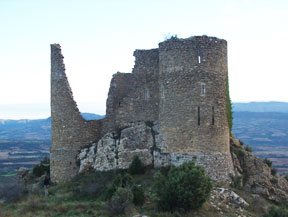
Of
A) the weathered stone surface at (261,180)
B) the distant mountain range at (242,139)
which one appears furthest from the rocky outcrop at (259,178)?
the distant mountain range at (242,139)

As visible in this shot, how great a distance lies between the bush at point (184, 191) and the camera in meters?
16.7

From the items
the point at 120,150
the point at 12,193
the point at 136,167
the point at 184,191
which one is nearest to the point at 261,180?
the point at 136,167

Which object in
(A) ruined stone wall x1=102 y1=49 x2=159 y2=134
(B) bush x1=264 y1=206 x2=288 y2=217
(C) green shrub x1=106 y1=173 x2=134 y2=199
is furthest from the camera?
(A) ruined stone wall x1=102 y1=49 x2=159 y2=134

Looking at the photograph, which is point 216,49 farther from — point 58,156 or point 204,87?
point 58,156

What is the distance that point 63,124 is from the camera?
24.1 m

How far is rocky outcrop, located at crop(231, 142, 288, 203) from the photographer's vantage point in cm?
2238

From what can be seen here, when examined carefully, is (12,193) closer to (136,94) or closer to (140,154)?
(140,154)

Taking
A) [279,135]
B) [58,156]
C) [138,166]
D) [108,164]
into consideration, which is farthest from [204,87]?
[279,135]

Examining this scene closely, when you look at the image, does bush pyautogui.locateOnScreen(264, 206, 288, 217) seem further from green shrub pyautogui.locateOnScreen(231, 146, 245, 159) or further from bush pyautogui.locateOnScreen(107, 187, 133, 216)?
bush pyautogui.locateOnScreen(107, 187, 133, 216)

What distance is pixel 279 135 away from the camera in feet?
426

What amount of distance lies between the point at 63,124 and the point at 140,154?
204 inches

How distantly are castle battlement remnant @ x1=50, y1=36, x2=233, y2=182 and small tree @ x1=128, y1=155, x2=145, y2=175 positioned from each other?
1.54 m

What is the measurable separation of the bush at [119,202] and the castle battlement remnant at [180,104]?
490cm

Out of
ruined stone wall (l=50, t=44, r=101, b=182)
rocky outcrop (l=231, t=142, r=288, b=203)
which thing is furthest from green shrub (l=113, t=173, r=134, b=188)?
rocky outcrop (l=231, t=142, r=288, b=203)
